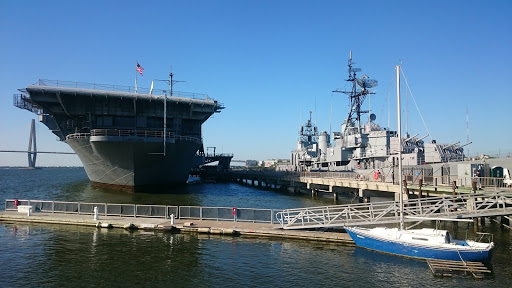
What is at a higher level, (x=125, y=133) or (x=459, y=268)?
(x=125, y=133)

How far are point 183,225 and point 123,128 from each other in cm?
3261

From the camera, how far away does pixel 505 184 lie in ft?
90.5

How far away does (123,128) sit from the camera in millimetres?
50625

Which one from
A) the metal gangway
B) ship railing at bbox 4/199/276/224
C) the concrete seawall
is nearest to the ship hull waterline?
the concrete seawall

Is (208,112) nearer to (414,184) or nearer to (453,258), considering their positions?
(414,184)

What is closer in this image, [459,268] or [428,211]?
[459,268]

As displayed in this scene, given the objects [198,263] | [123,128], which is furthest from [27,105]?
[198,263]

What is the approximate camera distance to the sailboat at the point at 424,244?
15.6 meters

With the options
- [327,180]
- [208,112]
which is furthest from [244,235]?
[208,112]

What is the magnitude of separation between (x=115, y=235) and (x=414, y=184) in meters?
24.4

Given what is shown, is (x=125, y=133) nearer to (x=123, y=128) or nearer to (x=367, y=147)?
(x=123, y=128)

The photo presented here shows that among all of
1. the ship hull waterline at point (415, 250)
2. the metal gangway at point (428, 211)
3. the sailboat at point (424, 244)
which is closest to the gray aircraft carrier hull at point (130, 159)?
the metal gangway at point (428, 211)

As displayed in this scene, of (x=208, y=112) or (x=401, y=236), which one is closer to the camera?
(x=401, y=236)

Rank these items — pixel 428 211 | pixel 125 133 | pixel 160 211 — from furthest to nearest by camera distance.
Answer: pixel 125 133 → pixel 160 211 → pixel 428 211
